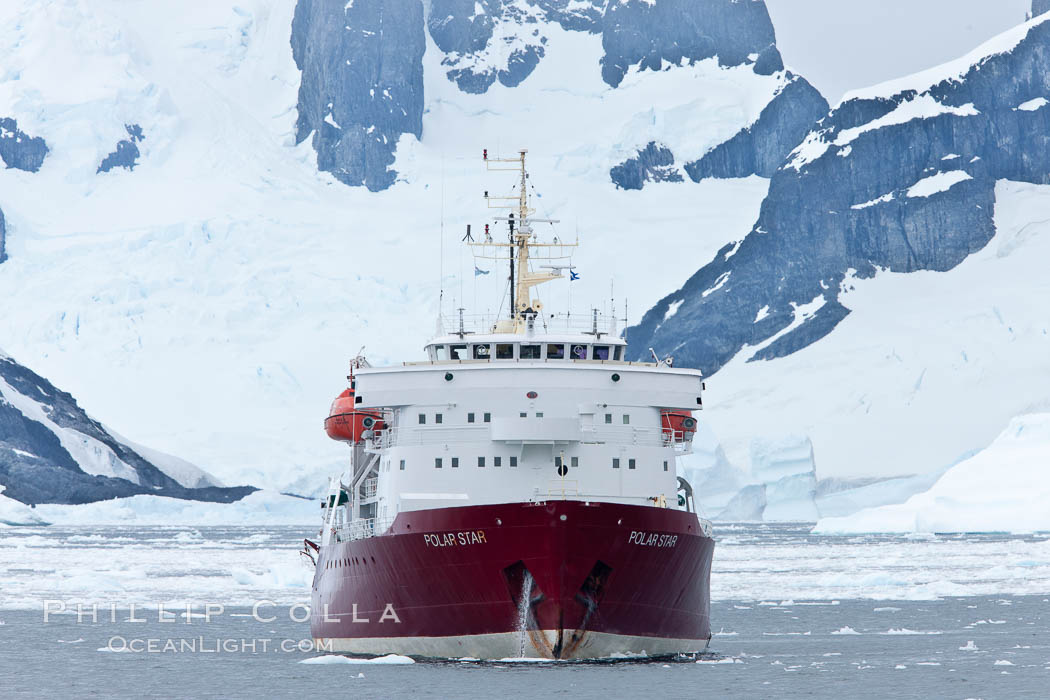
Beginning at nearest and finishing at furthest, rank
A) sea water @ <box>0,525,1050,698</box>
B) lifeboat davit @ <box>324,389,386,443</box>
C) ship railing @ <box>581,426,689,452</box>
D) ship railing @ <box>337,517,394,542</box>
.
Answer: sea water @ <box>0,525,1050,698</box>
ship railing @ <box>581,426,689,452</box>
ship railing @ <box>337,517,394,542</box>
lifeboat davit @ <box>324,389,386,443</box>

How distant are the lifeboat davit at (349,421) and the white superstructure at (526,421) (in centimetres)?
173

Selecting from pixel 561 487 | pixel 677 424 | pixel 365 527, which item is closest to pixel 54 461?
pixel 365 527

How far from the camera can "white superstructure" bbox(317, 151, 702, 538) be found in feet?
111

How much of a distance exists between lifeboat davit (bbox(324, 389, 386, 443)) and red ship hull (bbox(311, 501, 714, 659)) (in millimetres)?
3745

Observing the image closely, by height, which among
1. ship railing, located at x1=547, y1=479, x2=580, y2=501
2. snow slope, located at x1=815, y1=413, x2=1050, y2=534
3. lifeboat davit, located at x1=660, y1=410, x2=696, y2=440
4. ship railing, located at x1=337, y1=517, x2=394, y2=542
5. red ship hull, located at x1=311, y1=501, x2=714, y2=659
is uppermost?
snow slope, located at x1=815, y1=413, x2=1050, y2=534

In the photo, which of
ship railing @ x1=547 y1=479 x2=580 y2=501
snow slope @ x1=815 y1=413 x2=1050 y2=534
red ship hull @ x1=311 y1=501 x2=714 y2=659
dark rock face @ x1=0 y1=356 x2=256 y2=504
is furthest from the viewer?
dark rock face @ x1=0 y1=356 x2=256 y2=504

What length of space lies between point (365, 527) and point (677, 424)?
20.7 feet

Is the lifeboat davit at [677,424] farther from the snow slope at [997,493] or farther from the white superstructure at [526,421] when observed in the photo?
the snow slope at [997,493]

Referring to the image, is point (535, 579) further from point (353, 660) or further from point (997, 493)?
point (997, 493)

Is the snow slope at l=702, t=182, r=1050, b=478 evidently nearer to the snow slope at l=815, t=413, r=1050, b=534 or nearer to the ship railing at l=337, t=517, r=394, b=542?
the snow slope at l=815, t=413, r=1050, b=534

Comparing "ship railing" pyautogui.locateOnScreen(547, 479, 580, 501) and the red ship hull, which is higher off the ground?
"ship railing" pyautogui.locateOnScreen(547, 479, 580, 501)

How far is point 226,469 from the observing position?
17050 cm

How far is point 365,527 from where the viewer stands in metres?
35.8

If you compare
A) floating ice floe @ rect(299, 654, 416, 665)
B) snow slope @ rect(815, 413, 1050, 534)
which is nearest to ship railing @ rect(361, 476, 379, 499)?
floating ice floe @ rect(299, 654, 416, 665)
